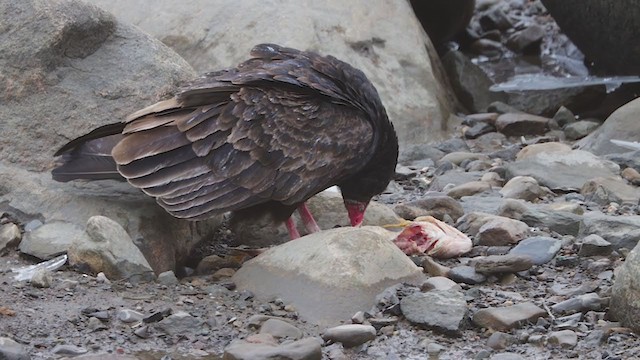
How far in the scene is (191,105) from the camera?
5.93 meters

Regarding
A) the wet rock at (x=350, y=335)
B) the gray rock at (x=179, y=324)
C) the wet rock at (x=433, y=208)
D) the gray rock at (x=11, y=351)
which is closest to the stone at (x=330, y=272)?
the wet rock at (x=350, y=335)

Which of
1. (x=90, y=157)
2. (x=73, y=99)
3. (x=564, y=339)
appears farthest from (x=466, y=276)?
(x=73, y=99)

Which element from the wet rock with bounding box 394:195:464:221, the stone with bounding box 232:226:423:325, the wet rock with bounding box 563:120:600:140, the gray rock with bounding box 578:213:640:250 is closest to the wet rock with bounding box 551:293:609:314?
the stone with bounding box 232:226:423:325

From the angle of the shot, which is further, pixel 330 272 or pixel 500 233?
pixel 500 233

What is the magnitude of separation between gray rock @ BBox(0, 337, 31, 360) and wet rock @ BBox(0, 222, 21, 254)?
1248 mm

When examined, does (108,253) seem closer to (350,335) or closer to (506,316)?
(350,335)

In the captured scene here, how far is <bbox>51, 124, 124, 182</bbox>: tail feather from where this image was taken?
19.5ft

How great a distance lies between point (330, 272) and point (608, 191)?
2.93 meters

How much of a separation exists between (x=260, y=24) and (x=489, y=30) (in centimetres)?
639

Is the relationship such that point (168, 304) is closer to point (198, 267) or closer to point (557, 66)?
point (198, 267)

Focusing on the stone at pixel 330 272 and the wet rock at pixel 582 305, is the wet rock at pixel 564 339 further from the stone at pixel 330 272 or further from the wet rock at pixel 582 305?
the stone at pixel 330 272

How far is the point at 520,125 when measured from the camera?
10.2 m

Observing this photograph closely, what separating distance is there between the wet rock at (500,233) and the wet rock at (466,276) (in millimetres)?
573

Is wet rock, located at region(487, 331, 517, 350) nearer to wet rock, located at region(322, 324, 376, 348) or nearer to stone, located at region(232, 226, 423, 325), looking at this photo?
wet rock, located at region(322, 324, 376, 348)
